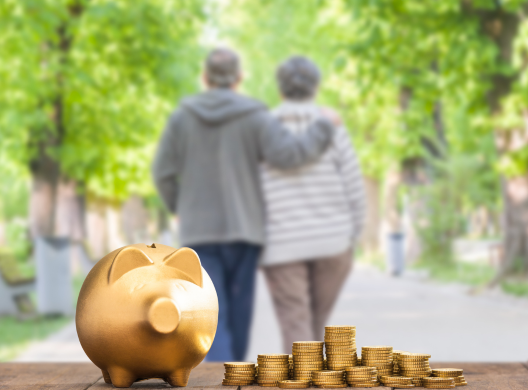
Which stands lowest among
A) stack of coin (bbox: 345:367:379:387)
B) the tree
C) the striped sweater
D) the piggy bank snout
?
stack of coin (bbox: 345:367:379:387)

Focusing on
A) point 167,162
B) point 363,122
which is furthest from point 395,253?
point 167,162

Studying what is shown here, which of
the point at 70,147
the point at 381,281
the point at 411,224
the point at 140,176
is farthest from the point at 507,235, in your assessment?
the point at 140,176

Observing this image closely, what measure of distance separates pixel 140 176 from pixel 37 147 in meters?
5.44

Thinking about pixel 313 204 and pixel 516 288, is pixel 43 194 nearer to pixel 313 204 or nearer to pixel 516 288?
pixel 516 288

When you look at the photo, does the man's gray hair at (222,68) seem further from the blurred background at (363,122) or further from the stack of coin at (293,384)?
the blurred background at (363,122)

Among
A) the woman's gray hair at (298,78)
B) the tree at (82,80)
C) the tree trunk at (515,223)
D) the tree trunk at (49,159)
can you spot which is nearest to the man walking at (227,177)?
the woman's gray hair at (298,78)

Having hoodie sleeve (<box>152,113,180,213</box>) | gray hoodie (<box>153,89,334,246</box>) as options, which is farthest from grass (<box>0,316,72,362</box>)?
gray hoodie (<box>153,89,334,246</box>)

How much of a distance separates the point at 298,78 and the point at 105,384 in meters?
3.21

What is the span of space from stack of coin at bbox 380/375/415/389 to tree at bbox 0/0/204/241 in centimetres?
1128

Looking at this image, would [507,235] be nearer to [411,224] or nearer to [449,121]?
[411,224]

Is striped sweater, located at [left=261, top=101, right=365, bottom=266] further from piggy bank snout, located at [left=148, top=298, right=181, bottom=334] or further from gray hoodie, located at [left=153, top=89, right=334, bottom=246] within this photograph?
piggy bank snout, located at [left=148, top=298, right=181, bottom=334]

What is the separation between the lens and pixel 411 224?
20375mm

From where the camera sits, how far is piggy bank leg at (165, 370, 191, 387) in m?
1.96

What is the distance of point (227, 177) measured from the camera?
4617 millimetres
